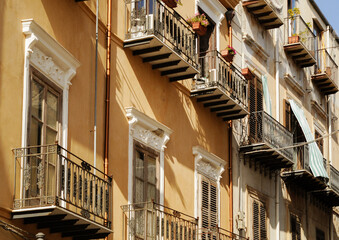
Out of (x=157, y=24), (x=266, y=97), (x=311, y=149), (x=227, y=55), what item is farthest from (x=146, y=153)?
(x=311, y=149)

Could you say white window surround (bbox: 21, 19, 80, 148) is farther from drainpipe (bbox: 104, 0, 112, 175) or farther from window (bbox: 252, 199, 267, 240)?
window (bbox: 252, 199, 267, 240)

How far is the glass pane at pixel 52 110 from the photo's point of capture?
14.4 meters

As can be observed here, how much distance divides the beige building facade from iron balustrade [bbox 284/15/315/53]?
60 millimetres

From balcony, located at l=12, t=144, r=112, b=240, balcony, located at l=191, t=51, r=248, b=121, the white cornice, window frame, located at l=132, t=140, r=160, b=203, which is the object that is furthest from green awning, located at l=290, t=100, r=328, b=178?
balcony, located at l=12, t=144, r=112, b=240

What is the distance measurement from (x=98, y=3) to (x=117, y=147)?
2.72 m

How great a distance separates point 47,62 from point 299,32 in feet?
49.9

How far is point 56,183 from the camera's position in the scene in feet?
42.8

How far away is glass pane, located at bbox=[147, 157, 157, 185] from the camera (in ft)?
58.3

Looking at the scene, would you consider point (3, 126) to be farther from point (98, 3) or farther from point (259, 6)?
point (259, 6)

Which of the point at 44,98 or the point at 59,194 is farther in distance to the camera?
the point at 44,98

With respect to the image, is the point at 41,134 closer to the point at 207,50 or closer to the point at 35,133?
the point at 35,133

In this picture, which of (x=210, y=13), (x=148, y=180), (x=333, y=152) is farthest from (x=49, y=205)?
(x=333, y=152)

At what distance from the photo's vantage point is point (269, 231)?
24000 millimetres

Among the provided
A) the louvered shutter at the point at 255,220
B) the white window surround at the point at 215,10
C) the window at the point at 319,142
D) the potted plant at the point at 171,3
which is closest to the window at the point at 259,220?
the louvered shutter at the point at 255,220
